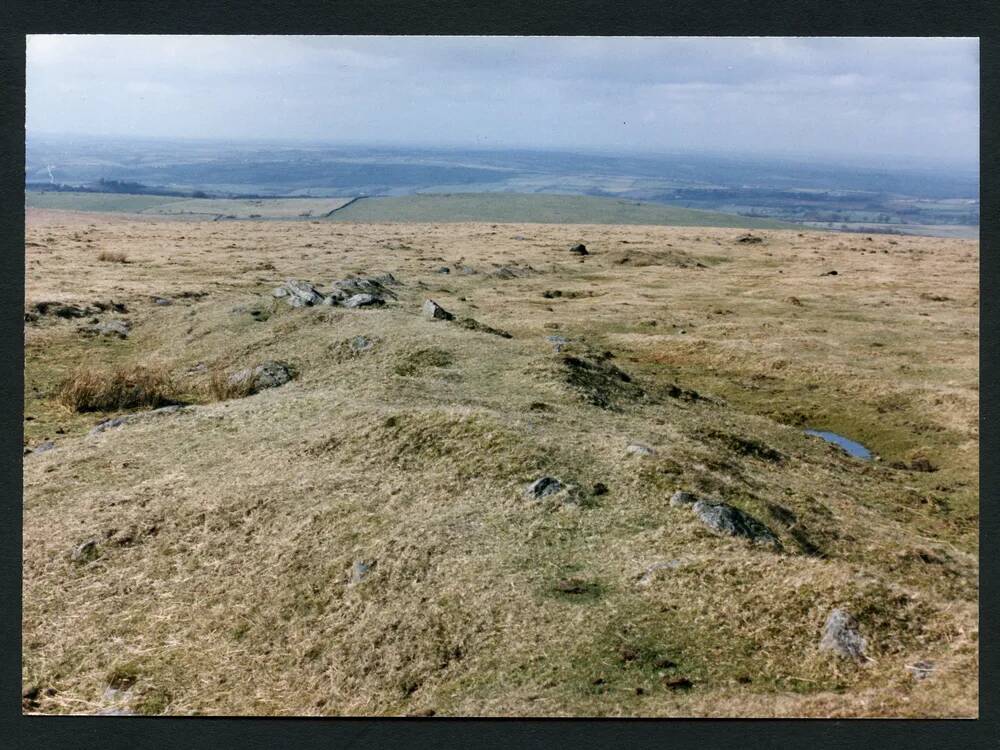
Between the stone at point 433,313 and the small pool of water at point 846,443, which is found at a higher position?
the stone at point 433,313

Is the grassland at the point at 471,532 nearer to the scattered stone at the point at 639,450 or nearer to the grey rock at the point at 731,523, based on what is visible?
the scattered stone at the point at 639,450

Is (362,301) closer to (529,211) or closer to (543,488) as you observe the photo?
(543,488)

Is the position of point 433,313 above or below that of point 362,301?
below

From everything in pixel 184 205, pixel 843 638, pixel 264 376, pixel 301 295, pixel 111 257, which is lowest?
pixel 843 638

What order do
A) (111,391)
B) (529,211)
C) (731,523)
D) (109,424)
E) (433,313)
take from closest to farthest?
(731,523)
(109,424)
(111,391)
(433,313)
(529,211)

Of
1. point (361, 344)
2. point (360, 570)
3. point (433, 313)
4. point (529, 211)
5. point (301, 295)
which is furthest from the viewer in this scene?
point (529, 211)

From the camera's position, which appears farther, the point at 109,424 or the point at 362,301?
the point at 362,301

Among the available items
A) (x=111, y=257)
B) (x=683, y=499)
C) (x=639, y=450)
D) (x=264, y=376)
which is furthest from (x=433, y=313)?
(x=111, y=257)

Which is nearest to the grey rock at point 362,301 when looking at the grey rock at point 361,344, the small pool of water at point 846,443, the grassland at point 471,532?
the grassland at point 471,532
